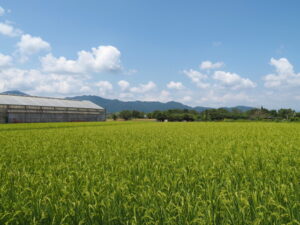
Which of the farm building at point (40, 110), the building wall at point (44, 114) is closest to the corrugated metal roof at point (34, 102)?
Answer: the farm building at point (40, 110)

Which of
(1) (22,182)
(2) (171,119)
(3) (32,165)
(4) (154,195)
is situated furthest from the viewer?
(2) (171,119)

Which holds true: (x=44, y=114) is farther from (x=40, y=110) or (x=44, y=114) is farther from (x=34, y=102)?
(x=34, y=102)

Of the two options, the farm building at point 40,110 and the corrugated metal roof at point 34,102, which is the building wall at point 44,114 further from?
the corrugated metal roof at point 34,102

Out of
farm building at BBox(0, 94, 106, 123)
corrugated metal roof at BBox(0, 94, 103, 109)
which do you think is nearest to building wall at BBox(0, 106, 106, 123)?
farm building at BBox(0, 94, 106, 123)

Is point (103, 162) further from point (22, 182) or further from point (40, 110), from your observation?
point (40, 110)

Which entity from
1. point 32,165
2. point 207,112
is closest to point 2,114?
point 32,165

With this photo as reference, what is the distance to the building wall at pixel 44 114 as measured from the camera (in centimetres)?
5231

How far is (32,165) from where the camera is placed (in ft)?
23.6

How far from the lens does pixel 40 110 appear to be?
195ft

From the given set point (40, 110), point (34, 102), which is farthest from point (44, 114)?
Answer: point (34, 102)

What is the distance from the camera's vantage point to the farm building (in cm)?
5231

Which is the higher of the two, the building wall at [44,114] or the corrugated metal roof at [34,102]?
the corrugated metal roof at [34,102]

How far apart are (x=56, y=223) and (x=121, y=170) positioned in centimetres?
282

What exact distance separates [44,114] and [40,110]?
5.57ft
